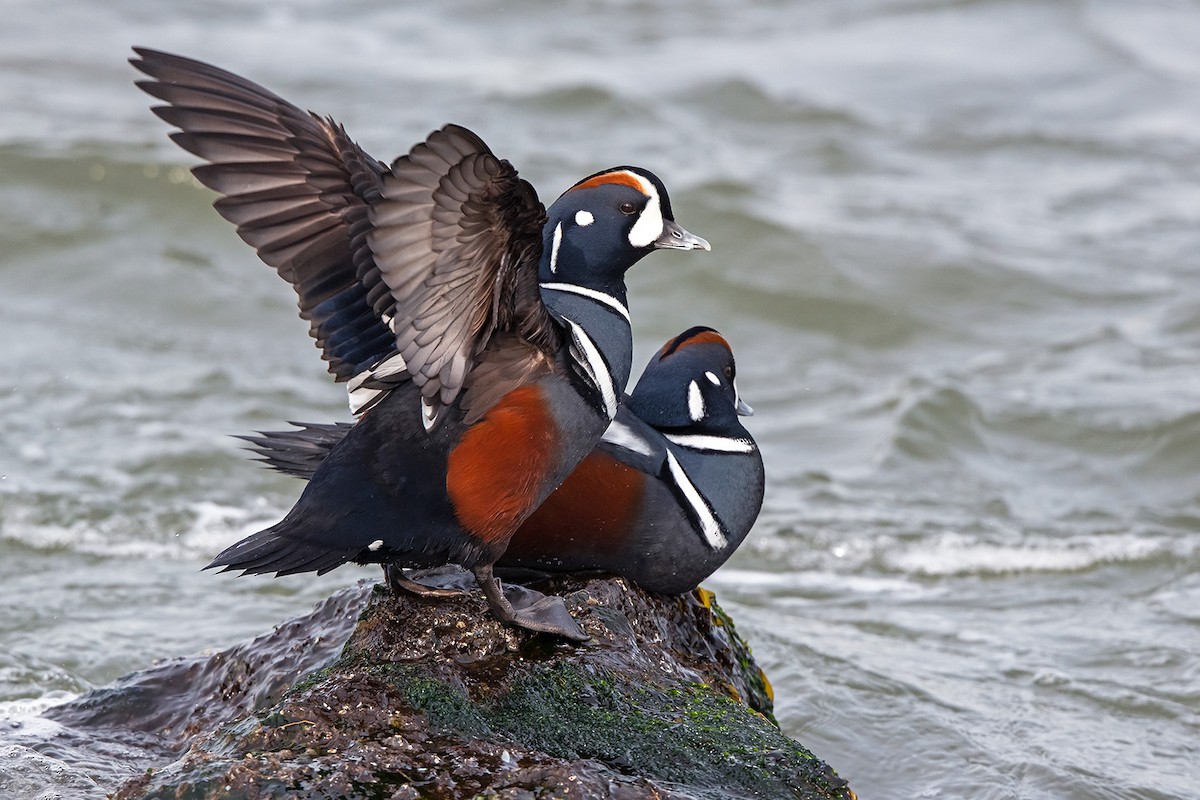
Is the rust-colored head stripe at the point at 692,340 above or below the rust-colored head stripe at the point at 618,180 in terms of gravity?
below

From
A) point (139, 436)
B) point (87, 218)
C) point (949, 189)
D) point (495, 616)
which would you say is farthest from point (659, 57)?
point (495, 616)

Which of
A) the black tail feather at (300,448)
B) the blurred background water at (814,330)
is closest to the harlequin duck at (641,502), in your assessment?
the black tail feather at (300,448)

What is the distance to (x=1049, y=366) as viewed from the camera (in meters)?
10.3

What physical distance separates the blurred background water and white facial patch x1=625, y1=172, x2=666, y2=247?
198 centimetres

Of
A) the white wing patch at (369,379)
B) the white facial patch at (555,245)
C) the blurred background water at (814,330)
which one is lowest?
the blurred background water at (814,330)

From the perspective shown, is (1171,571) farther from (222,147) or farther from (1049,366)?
(222,147)

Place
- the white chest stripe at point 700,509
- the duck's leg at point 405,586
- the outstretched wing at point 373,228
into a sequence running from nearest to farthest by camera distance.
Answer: the outstretched wing at point 373,228
the duck's leg at point 405,586
the white chest stripe at point 700,509

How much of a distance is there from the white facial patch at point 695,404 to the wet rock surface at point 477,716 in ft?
2.02

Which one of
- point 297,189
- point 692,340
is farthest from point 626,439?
point 297,189

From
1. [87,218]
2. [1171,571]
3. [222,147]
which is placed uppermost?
[222,147]

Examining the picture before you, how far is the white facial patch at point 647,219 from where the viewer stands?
438cm

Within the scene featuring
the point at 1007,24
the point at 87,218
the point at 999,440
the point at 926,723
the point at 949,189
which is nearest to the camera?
the point at 926,723

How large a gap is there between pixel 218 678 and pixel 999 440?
5.93 metres

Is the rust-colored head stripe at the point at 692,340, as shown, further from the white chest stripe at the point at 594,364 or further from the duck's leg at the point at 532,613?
the duck's leg at the point at 532,613
